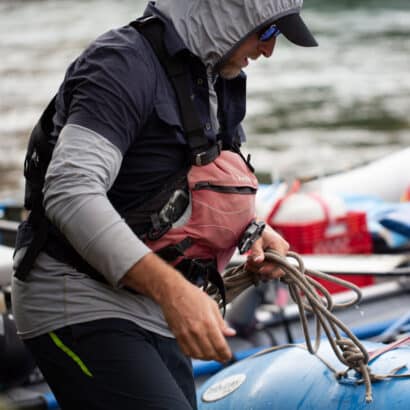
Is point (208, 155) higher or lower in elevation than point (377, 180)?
higher

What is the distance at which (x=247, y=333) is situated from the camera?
15.6 feet

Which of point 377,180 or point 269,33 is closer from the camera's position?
point 269,33

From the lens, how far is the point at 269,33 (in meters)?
2.21

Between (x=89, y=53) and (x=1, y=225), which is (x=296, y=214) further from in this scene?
(x=89, y=53)

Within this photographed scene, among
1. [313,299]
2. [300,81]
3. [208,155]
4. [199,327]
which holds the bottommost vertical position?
[300,81]

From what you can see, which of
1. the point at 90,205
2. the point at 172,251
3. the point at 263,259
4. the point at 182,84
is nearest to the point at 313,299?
the point at 263,259

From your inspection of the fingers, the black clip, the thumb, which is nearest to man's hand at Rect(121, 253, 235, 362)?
the fingers

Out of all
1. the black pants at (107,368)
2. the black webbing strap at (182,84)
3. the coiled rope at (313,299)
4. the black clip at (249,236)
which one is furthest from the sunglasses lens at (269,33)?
the black pants at (107,368)

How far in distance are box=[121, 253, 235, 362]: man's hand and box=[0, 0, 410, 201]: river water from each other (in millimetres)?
6567

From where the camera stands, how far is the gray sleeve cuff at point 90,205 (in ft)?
6.25

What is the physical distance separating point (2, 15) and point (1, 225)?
58.8 ft

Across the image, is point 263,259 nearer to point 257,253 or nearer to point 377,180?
point 257,253

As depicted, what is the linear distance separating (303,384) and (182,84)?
947 millimetres

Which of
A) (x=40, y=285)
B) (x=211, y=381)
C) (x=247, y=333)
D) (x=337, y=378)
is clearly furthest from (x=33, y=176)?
(x=247, y=333)
